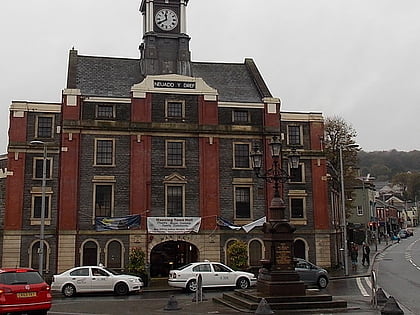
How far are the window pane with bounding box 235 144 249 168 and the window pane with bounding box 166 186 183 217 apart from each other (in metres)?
4.50

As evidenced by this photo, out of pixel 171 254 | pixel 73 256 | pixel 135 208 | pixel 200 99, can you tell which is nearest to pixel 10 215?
pixel 73 256

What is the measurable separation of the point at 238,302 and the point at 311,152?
22.3 meters

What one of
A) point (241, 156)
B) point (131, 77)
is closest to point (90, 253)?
point (241, 156)

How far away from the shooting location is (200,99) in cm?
3747

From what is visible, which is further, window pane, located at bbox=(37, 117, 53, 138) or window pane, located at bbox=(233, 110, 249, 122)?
window pane, located at bbox=(233, 110, 249, 122)

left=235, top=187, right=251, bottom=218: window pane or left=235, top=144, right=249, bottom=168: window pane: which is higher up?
left=235, top=144, right=249, bottom=168: window pane

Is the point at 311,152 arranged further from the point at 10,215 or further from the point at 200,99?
the point at 10,215

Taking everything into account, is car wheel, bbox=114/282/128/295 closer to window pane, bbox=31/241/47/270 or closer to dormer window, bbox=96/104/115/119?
window pane, bbox=31/241/47/270

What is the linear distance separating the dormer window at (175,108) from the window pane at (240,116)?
3.71 m

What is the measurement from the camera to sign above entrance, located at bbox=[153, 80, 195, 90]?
122 feet

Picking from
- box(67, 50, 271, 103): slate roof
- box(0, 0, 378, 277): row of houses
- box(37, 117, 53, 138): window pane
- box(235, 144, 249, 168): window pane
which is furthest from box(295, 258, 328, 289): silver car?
box(37, 117, 53, 138): window pane

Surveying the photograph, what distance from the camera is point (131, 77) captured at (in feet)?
134

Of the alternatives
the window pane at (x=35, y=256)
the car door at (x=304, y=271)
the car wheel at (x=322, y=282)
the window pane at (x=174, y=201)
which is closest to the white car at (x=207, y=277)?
the car door at (x=304, y=271)

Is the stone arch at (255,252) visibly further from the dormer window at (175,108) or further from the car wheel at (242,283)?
the dormer window at (175,108)
